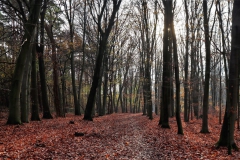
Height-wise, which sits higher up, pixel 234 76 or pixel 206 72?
pixel 206 72

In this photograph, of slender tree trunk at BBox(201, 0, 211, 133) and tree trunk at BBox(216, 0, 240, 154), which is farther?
slender tree trunk at BBox(201, 0, 211, 133)

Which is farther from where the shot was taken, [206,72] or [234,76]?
[206,72]

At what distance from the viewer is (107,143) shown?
8.62m

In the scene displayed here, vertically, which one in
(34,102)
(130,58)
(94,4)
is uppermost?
(94,4)

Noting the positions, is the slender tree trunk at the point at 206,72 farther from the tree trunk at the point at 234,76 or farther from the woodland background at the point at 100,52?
the tree trunk at the point at 234,76

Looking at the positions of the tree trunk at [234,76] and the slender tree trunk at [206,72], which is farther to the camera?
the slender tree trunk at [206,72]

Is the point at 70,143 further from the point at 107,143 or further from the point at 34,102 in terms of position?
the point at 34,102

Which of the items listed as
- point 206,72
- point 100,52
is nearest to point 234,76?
point 206,72

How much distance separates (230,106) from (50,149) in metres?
6.50

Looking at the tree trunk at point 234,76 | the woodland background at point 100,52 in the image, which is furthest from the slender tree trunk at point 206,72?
the tree trunk at point 234,76

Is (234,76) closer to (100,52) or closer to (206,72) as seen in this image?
(206,72)

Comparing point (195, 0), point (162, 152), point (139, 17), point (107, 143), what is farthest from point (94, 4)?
point (162, 152)

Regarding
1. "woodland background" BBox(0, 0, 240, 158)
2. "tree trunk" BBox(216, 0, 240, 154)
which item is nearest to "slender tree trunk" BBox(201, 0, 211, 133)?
"woodland background" BBox(0, 0, 240, 158)

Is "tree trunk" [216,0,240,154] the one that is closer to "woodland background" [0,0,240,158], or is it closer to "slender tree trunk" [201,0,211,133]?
"woodland background" [0,0,240,158]
